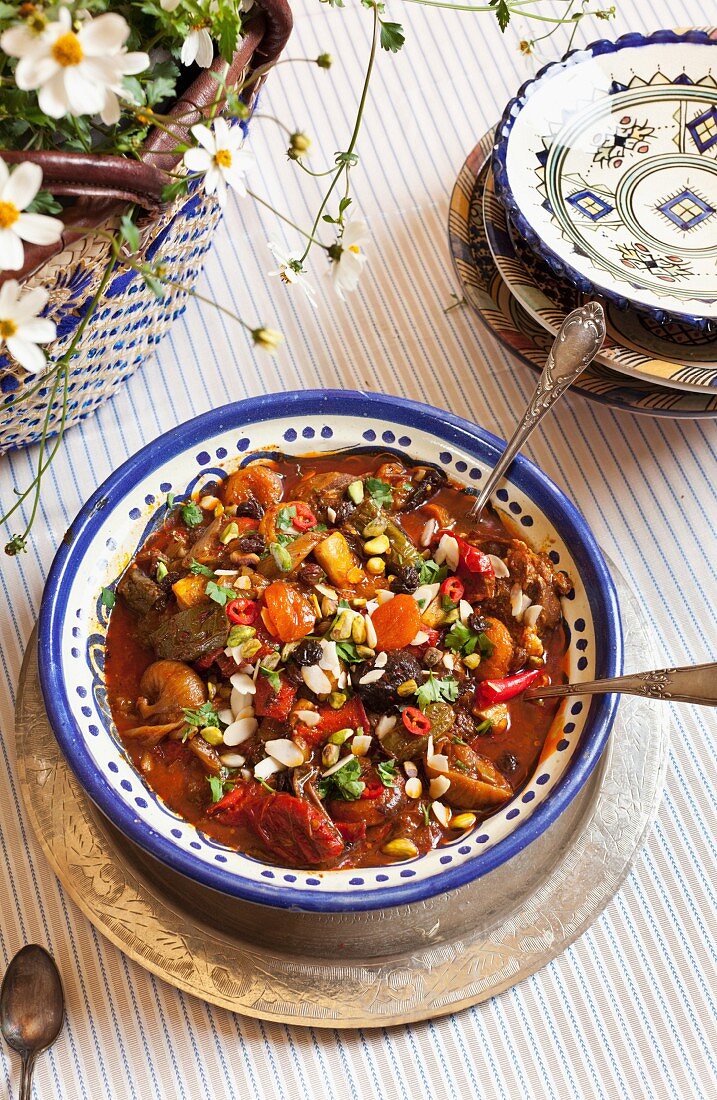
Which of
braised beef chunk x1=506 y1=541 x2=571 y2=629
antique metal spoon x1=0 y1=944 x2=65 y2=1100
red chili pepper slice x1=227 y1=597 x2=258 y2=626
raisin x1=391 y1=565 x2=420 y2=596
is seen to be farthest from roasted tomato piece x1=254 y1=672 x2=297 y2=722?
antique metal spoon x1=0 y1=944 x2=65 y2=1100

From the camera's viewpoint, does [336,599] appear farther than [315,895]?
Yes

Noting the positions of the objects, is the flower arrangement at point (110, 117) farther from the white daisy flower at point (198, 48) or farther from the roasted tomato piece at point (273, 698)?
the roasted tomato piece at point (273, 698)

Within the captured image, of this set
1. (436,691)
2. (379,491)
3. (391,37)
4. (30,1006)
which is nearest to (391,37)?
(391,37)

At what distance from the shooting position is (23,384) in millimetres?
2344

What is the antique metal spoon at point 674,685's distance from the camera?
2.15 m

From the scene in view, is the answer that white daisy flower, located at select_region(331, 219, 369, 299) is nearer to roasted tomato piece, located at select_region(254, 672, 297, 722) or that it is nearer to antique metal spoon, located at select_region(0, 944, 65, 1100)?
roasted tomato piece, located at select_region(254, 672, 297, 722)

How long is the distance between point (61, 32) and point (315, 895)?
156 cm

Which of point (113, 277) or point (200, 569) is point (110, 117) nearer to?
point (113, 277)

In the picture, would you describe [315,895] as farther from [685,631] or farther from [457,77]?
[457,77]

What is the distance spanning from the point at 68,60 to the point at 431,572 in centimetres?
140

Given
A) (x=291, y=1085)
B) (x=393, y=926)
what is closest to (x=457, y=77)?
(x=393, y=926)

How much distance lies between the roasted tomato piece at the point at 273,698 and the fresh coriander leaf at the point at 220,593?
0.61 feet

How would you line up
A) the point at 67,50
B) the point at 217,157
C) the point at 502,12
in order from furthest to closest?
the point at 502,12 < the point at 217,157 < the point at 67,50

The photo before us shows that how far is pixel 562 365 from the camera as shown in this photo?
8.38ft
